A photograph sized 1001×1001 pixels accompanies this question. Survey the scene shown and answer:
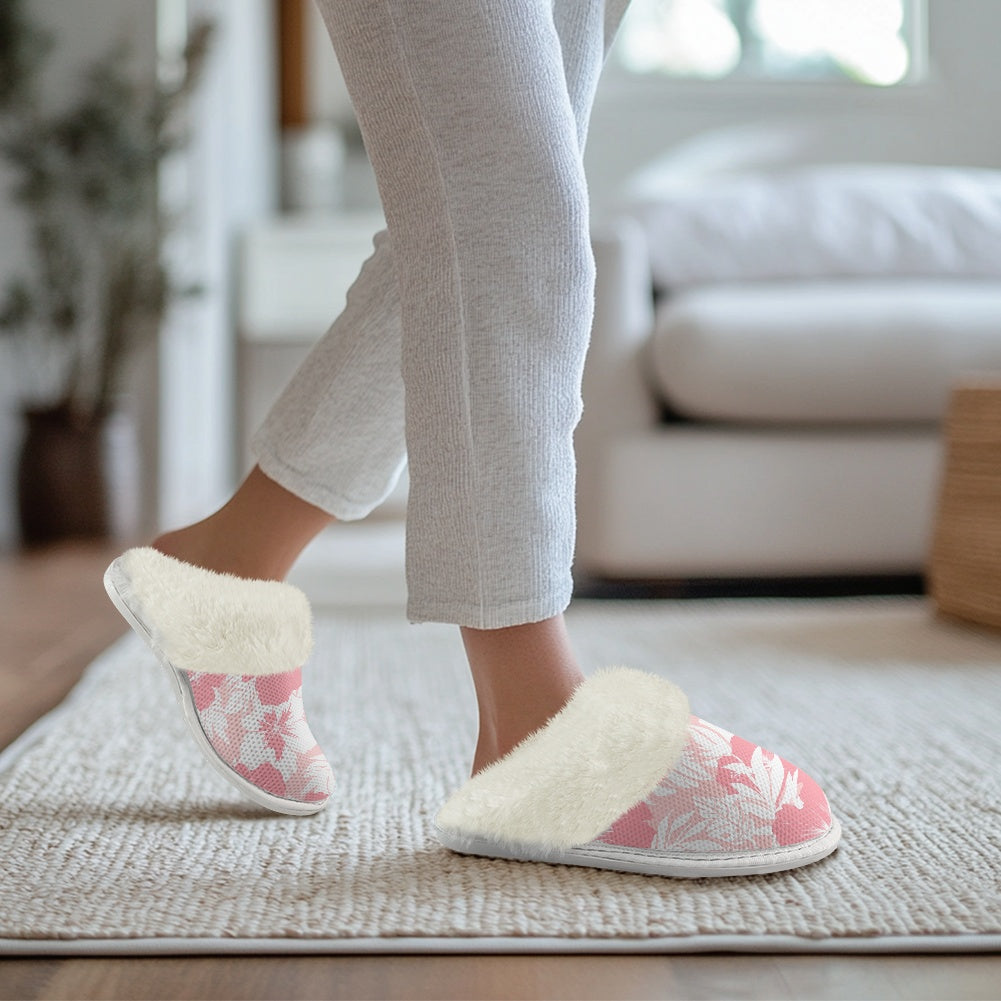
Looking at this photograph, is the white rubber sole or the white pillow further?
the white pillow

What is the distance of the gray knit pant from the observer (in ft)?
1.77

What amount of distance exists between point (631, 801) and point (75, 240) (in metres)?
2.49

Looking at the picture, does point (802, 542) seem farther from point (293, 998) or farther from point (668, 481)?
point (293, 998)

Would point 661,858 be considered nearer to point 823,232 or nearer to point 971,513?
point 971,513

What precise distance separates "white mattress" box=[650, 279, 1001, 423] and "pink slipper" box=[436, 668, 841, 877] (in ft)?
3.75

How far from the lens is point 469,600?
56 cm

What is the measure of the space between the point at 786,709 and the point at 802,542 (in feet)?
2.46

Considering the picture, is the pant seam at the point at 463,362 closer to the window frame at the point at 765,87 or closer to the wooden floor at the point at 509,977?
the wooden floor at the point at 509,977

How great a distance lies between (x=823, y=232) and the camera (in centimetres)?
205

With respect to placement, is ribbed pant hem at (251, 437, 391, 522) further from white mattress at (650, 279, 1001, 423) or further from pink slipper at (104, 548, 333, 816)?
white mattress at (650, 279, 1001, 423)

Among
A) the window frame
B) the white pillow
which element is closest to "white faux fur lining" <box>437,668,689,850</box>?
the white pillow

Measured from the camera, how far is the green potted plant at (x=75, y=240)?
261 centimetres

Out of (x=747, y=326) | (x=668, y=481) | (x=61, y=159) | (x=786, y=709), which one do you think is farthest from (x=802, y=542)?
(x=61, y=159)

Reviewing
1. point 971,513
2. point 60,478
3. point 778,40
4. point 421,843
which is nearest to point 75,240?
point 60,478
